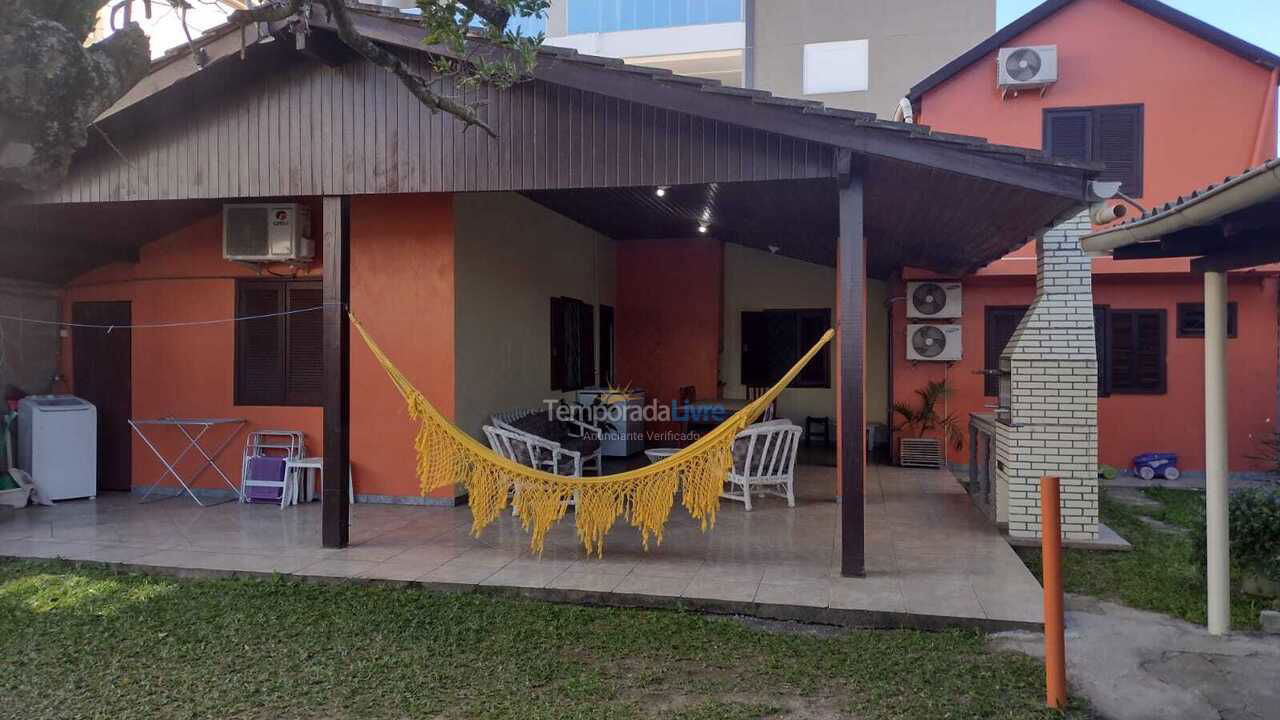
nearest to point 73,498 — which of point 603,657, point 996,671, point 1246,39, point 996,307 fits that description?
point 603,657

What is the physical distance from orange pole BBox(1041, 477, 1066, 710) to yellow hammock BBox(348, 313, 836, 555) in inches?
65.9

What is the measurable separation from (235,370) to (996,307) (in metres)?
7.73

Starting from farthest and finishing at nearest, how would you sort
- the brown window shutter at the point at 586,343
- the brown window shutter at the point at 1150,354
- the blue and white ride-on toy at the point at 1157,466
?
the brown window shutter at the point at 586,343, the brown window shutter at the point at 1150,354, the blue and white ride-on toy at the point at 1157,466

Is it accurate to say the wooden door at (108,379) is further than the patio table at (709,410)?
No

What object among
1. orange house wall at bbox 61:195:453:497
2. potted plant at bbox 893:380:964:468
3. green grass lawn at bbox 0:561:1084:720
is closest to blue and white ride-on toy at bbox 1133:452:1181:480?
potted plant at bbox 893:380:964:468

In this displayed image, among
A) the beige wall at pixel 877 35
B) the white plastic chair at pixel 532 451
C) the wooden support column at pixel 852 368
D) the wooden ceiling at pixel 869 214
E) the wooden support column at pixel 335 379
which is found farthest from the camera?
the beige wall at pixel 877 35

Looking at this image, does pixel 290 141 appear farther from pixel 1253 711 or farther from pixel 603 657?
pixel 1253 711

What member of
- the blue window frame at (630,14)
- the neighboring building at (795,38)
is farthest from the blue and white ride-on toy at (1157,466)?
the blue window frame at (630,14)

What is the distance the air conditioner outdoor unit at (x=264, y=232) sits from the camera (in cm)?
644

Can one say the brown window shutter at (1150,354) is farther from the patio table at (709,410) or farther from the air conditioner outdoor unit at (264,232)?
the air conditioner outdoor unit at (264,232)

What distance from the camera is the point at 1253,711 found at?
294 cm

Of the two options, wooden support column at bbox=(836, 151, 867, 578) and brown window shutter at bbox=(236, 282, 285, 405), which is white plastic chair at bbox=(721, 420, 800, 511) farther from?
brown window shutter at bbox=(236, 282, 285, 405)

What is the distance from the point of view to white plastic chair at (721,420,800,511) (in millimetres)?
6457

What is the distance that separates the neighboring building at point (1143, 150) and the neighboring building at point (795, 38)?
9.36 metres
